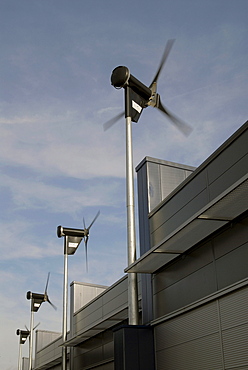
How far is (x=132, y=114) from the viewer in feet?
58.6

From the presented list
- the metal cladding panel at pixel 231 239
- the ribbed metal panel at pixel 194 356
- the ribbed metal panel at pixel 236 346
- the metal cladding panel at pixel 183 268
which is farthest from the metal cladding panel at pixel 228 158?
the ribbed metal panel at pixel 194 356

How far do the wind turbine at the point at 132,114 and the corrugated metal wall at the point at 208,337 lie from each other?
139 cm

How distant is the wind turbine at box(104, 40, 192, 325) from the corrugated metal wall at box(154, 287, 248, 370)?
4.57 feet

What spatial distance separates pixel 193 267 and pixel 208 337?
7.58ft

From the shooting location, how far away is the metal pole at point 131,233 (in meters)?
15.6

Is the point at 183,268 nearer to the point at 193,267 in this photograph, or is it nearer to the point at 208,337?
the point at 193,267

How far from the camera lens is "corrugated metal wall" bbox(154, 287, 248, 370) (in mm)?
11672

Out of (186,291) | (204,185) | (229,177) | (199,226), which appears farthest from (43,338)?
(229,177)

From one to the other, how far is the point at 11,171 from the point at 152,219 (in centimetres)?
2005

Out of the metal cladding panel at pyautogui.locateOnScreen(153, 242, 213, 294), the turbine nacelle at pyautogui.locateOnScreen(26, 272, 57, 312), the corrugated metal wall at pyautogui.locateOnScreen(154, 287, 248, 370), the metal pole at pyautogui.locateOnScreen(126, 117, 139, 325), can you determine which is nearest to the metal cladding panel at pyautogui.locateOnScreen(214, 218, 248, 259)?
the metal cladding panel at pyautogui.locateOnScreen(153, 242, 213, 294)

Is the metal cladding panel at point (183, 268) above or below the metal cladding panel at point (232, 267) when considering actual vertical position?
above

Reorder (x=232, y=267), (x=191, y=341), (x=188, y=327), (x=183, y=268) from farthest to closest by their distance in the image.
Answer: (x=183, y=268), (x=188, y=327), (x=191, y=341), (x=232, y=267)

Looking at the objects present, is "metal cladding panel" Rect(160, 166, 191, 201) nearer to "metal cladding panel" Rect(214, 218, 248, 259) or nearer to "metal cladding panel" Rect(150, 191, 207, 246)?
"metal cladding panel" Rect(150, 191, 207, 246)

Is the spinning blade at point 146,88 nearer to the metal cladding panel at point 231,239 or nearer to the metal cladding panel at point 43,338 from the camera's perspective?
the metal cladding panel at point 231,239
